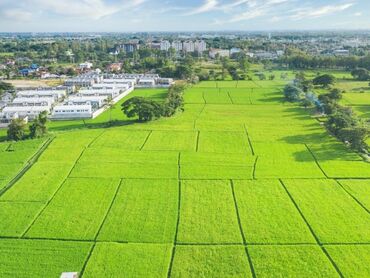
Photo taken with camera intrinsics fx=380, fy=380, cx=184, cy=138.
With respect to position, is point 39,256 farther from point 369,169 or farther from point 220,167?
point 369,169

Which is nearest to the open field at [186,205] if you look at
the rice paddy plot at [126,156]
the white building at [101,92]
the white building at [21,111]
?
the rice paddy plot at [126,156]

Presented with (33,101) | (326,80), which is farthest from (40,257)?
(326,80)

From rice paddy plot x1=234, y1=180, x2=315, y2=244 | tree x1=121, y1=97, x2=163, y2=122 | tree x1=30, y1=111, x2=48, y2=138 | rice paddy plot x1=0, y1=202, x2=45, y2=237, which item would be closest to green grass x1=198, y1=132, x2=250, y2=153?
rice paddy plot x1=234, y1=180, x2=315, y2=244

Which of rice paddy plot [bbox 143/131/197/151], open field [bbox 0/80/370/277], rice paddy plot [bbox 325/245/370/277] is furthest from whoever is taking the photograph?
rice paddy plot [bbox 143/131/197/151]

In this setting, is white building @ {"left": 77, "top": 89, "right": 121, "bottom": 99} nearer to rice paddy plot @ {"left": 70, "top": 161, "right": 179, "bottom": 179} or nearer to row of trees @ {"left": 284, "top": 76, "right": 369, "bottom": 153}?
row of trees @ {"left": 284, "top": 76, "right": 369, "bottom": 153}

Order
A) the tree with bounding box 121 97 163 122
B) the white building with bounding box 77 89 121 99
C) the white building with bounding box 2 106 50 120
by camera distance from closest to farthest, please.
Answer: the tree with bounding box 121 97 163 122 → the white building with bounding box 2 106 50 120 → the white building with bounding box 77 89 121 99

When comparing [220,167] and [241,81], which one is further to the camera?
[241,81]

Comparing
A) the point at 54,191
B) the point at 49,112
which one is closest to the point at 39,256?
the point at 54,191
